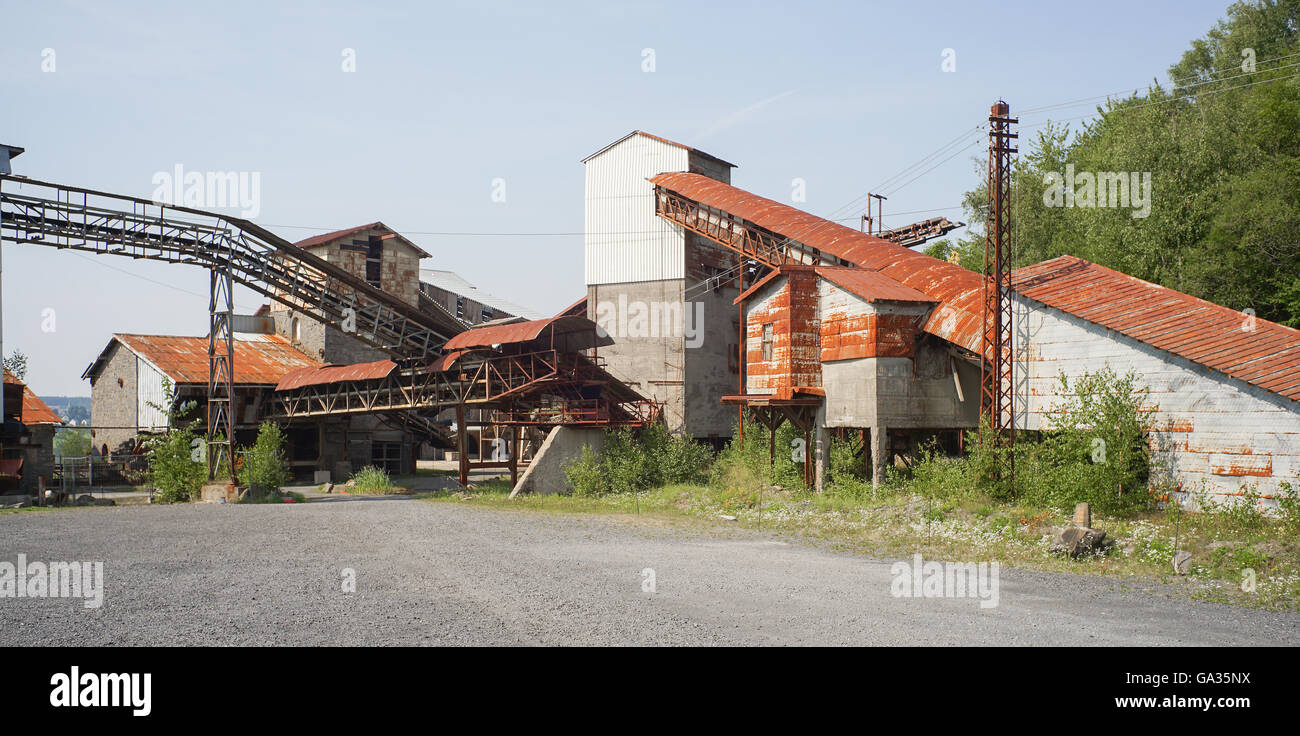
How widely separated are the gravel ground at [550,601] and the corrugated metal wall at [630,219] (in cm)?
1626

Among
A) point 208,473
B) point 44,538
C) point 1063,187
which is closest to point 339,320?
point 208,473

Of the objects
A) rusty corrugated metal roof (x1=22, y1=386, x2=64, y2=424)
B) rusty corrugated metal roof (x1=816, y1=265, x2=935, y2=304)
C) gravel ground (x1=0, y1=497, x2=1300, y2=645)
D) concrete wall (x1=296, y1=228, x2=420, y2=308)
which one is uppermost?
concrete wall (x1=296, y1=228, x2=420, y2=308)

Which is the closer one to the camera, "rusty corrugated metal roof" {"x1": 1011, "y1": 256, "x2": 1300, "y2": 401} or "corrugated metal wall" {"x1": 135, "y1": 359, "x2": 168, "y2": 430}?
"rusty corrugated metal roof" {"x1": 1011, "y1": 256, "x2": 1300, "y2": 401}

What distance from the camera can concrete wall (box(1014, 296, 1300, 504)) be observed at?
15258 mm

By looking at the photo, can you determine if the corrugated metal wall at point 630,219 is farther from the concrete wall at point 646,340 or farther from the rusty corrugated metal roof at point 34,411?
the rusty corrugated metal roof at point 34,411

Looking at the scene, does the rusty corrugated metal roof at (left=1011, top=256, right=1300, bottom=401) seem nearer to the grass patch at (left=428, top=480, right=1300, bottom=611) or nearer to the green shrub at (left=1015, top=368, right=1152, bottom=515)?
the green shrub at (left=1015, top=368, right=1152, bottom=515)

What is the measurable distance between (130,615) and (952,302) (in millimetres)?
19335

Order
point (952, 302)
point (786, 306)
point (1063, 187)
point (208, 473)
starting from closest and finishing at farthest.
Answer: point (952, 302) < point (786, 306) < point (208, 473) < point (1063, 187)

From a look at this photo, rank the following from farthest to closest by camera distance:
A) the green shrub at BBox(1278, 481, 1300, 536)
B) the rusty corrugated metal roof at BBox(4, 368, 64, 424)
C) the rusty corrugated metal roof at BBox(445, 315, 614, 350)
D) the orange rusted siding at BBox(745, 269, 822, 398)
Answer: the rusty corrugated metal roof at BBox(4, 368, 64, 424)
the rusty corrugated metal roof at BBox(445, 315, 614, 350)
the orange rusted siding at BBox(745, 269, 822, 398)
the green shrub at BBox(1278, 481, 1300, 536)

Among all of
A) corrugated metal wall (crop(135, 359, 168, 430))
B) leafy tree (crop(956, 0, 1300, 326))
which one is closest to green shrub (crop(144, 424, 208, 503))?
corrugated metal wall (crop(135, 359, 168, 430))

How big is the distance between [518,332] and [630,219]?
7506 mm

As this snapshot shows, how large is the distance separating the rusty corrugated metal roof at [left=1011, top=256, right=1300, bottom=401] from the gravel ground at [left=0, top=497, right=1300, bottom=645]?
5888 mm
